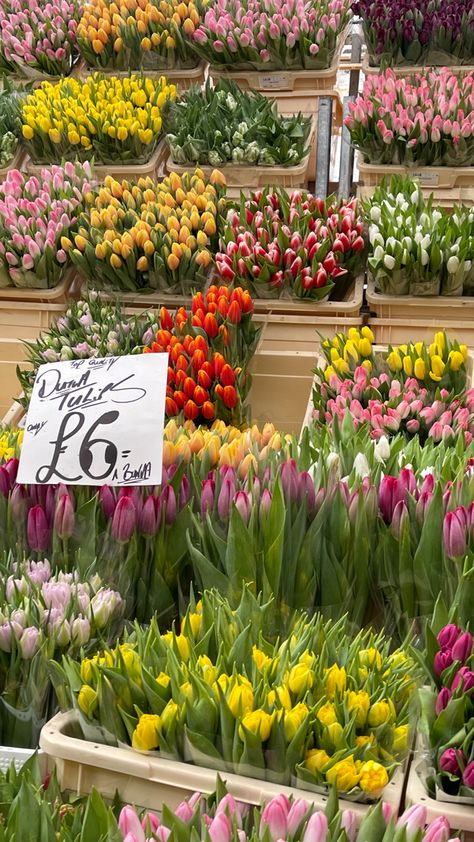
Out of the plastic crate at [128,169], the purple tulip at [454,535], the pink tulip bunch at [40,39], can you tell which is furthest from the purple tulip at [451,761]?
the pink tulip bunch at [40,39]

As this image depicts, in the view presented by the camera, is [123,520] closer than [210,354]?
Yes

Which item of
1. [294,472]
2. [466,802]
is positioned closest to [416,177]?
[294,472]

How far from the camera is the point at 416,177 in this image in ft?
9.82

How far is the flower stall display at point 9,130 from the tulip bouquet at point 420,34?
1390 millimetres

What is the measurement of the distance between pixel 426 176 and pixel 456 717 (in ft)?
7.83

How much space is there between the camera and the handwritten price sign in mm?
1354

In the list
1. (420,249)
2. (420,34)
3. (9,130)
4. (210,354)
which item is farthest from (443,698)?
(420,34)

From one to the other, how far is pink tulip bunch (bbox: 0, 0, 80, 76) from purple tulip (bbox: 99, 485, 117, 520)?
9.54 feet

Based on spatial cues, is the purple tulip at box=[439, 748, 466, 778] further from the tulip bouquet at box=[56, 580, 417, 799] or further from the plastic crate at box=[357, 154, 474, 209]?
the plastic crate at box=[357, 154, 474, 209]

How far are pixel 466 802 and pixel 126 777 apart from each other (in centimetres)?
37

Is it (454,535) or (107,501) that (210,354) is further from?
(454,535)

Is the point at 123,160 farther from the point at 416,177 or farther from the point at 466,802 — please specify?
the point at 466,802

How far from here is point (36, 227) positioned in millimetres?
2695

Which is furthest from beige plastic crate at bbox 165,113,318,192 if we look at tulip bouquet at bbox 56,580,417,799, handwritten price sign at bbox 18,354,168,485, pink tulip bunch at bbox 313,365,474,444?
tulip bouquet at bbox 56,580,417,799
